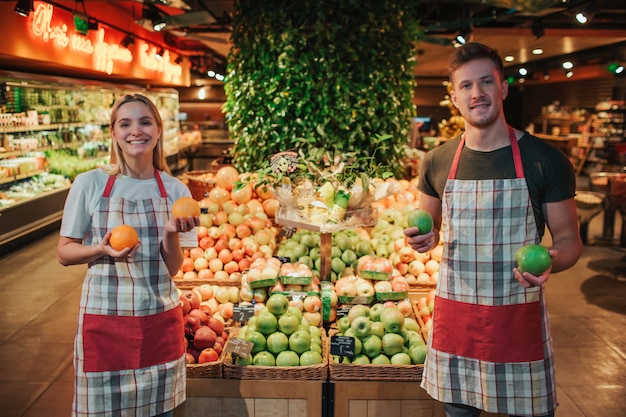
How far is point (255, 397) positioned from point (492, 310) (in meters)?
1.38

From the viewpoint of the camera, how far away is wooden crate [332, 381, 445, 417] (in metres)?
2.95

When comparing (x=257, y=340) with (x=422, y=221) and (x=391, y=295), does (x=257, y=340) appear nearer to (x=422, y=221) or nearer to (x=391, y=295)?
(x=391, y=295)

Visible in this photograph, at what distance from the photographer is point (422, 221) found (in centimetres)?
215

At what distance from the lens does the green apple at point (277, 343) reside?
10.0 ft

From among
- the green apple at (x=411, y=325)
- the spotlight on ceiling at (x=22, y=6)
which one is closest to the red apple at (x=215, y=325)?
the green apple at (x=411, y=325)

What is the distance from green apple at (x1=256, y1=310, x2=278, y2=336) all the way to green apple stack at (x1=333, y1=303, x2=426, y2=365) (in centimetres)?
35

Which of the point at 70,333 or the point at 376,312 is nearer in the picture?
the point at 376,312

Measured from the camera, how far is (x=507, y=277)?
2.08m

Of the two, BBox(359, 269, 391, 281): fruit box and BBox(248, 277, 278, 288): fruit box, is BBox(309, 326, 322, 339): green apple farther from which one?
BBox(359, 269, 391, 281): fruit box

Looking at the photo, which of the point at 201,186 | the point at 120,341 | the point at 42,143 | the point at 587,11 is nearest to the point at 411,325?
the point at 120,341

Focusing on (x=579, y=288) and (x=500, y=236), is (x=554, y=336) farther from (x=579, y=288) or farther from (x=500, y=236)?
(x=500, y=236)

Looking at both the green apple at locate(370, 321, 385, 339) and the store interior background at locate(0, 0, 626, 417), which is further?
the store interior background at locate(0, 0, 626, 417)

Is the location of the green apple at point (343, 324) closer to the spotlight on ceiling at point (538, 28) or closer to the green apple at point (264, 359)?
the green apple at point (264, 359)

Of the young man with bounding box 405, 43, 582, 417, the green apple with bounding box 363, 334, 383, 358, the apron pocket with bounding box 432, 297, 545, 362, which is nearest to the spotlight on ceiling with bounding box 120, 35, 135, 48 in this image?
the green apple with bounding box 363, 334, 383, 358
